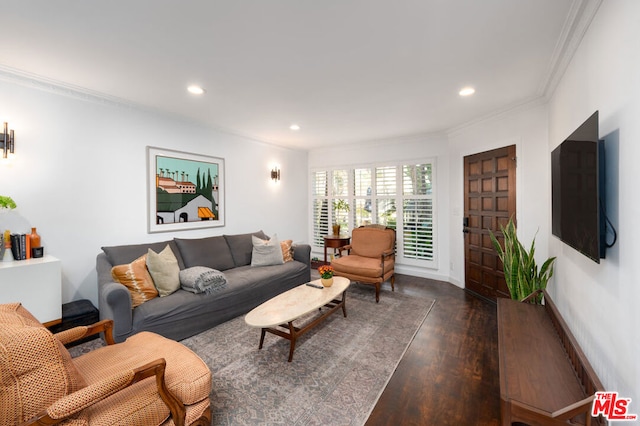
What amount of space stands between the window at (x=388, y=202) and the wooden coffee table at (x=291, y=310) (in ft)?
7.38

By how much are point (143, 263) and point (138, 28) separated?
2108mm

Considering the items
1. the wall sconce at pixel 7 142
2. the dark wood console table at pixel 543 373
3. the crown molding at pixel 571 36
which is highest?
the crown molding at pixel 571 36

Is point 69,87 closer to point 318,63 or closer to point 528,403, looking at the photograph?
point 318,63

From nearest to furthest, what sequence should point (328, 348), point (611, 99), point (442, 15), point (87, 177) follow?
point (611, 99), point (442, 15), point (328, 348), point (87, 177)

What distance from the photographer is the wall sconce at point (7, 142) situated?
2467mm

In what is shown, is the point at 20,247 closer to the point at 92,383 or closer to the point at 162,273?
the point at 162,273

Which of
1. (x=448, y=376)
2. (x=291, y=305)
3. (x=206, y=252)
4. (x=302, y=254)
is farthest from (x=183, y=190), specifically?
(x=448, y=376)

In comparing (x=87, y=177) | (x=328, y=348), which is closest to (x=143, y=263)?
(x=87, y=177)

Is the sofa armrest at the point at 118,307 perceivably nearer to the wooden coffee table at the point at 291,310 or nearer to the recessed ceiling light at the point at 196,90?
the wooden coffee table at the point at 291,310

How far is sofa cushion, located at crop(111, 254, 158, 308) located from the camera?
8.61 ft

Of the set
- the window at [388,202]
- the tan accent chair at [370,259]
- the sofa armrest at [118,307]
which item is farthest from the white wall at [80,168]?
the window at [388,202]

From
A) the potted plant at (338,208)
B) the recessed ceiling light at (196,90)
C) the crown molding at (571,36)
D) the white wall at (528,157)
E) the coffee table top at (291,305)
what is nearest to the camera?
the crown molding at (571,36)

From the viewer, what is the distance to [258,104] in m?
3.34

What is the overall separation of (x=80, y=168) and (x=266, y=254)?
238 centimetres
